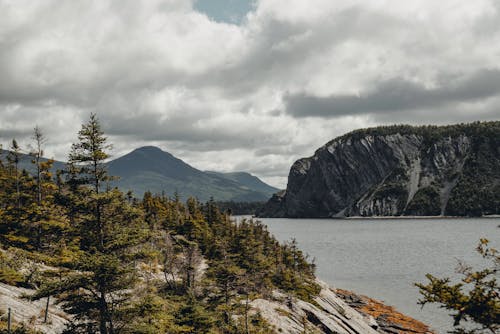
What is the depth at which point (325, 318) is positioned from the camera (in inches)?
1998

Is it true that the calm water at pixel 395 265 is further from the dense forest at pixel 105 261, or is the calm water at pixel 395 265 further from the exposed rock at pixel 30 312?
the exposed rock at pixel 30 312

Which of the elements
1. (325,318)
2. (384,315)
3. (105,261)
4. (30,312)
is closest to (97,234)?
(105,261)

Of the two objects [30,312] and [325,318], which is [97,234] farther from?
[325,318]

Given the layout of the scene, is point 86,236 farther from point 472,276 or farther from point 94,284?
point 472,276

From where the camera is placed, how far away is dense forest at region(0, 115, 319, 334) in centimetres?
2159

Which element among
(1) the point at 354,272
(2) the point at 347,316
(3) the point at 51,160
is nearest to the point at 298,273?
(2) the point at 347,316

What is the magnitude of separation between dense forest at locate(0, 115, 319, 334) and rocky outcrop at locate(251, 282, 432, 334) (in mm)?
1986

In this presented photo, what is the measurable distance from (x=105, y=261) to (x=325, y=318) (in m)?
37.6

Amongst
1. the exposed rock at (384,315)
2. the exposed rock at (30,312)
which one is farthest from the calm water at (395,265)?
the exposed rock at (30,312)

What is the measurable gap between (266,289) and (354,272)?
49930 millimetres

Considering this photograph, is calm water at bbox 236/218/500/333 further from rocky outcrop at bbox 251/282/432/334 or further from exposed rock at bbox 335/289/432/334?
rocky outcrop at bbox 251/282/432/334

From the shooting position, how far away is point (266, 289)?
173 ft

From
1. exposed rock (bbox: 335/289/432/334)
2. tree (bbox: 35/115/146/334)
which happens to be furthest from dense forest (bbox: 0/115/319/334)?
exposed rock (bbox: 335/289/432/334)

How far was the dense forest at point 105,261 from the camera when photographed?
21.6 metres
